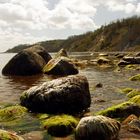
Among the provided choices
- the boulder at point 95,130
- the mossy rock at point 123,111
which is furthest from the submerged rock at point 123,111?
the boulder at point 95,130

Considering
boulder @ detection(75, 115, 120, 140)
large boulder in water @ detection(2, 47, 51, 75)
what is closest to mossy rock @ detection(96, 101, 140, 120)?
boulder @ detection(75, 115, 120, 140)

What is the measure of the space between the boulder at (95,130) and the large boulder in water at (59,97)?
4632 mm

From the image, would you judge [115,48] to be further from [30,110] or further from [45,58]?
Answer: [30,110]

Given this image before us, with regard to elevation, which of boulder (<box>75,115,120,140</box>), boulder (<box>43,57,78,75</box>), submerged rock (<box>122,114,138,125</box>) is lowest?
boulder (<box>43,57,78,75</box>)

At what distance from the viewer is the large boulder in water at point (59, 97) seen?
17.5m

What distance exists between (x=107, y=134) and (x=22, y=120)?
466 cm

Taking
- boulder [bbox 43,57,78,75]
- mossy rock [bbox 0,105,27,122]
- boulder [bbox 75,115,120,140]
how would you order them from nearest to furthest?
1. boulder [bbox 75,115,120,140]
2. mossy rock [bbox 0,105,27,122]
3. boulder [bbox 43,57,78,75]

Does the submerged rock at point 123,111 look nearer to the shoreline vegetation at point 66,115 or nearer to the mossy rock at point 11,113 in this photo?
the shoreline vegetation at point 66,115

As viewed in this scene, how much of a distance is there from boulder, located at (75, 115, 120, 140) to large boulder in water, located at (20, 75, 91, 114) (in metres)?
4.63

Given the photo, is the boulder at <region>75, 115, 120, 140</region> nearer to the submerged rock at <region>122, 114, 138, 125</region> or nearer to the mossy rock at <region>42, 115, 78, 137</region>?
the mossy rock at <region>42, 115, 78, 137</region>

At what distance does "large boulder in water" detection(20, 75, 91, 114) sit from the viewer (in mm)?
17547

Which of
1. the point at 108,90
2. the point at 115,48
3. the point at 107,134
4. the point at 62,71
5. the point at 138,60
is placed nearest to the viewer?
the point at 107,134

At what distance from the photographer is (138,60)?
175 ft

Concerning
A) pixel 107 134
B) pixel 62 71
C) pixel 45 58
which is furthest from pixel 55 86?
pixel 45 58
